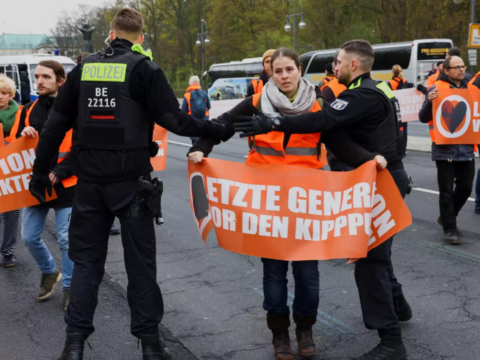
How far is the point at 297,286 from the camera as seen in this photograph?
4.02 m

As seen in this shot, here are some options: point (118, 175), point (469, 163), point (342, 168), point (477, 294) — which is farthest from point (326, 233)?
point (469, 163)

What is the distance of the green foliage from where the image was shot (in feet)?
130

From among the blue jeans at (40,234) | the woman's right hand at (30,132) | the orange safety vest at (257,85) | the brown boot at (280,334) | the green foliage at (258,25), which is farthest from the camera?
the green foliage at (258,25)

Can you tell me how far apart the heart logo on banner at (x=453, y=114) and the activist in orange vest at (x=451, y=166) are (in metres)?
0.20

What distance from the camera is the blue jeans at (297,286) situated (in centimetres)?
396

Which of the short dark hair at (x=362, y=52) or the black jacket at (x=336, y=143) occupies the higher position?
the short dark hair at (x=362, y=52)

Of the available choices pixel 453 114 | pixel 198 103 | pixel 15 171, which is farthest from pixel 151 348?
pixel 198 103

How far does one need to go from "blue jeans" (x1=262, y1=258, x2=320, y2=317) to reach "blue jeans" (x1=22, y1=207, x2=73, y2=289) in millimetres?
1716

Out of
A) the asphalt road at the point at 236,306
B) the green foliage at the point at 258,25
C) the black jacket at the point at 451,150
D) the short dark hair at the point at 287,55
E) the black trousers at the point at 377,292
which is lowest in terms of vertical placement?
the asphalt road at the point at 236,306

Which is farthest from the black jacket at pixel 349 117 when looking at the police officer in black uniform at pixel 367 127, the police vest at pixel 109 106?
the police vest at pixel 109 106

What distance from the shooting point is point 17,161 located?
5570 mm

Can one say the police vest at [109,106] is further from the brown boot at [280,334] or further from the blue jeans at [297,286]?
the brown boot at [280,334]

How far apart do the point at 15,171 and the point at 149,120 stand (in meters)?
2.14

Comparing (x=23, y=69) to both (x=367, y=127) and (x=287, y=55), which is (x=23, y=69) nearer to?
(x=287, y=55)
